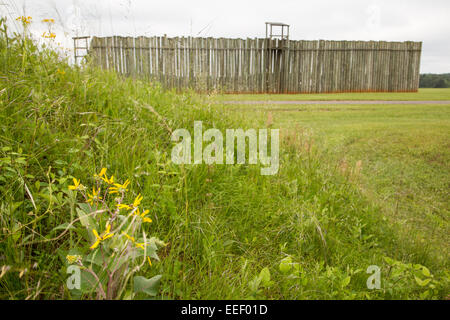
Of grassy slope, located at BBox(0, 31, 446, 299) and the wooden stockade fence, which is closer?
grassy slope, located at BBox(0, 31, 446, 299)

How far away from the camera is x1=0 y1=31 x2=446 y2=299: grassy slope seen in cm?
172

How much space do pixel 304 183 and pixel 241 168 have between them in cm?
61

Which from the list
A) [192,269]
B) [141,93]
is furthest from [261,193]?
[141,93]

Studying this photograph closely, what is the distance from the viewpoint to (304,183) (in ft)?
10.6

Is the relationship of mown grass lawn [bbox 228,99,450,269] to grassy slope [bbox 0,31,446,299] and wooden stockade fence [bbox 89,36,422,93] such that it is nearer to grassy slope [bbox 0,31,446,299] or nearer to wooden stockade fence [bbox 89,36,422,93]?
grassy slope [bbox 0,31,446,299]

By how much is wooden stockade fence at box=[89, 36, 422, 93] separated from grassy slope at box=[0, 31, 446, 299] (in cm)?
1053

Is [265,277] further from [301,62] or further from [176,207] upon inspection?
[301,62]

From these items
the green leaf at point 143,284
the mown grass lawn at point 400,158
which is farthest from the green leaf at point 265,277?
the mown grass lawn at point 400,158

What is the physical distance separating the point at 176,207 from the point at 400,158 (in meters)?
3.73

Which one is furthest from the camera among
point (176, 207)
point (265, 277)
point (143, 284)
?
point (176, 207)

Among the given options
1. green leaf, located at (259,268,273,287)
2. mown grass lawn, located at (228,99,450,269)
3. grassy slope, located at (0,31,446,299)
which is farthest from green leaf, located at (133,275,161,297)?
mown grass lawn, located at (228,99,450,269)

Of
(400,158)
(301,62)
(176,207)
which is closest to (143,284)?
(176,207)

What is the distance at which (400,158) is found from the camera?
4715mm
